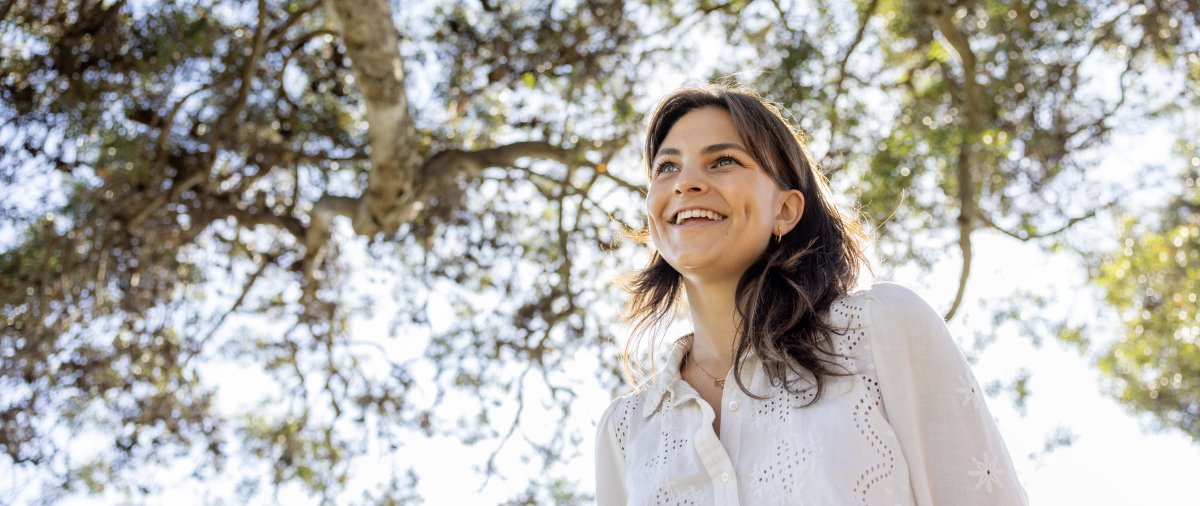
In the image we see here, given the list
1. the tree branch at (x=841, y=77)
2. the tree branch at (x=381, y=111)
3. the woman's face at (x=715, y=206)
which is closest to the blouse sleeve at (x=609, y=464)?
the woman's face at (x=715, y=206)

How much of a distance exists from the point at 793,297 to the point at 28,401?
5.18 m

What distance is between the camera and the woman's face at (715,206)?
218 cm

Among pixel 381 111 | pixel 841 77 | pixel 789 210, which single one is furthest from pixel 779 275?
pixel 841 77

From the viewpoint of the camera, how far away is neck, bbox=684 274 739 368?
2.26m

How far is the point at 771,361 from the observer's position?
204 cm

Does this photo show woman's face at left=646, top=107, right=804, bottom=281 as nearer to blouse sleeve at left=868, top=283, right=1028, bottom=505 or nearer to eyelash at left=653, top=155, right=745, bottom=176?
eyelash at left=653, top=155, right=745, bottom=176

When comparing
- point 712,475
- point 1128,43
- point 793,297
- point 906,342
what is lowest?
point 712,475

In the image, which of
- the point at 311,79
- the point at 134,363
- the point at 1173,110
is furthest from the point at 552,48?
the point at 1173,110

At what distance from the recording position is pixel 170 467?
710 centimetres

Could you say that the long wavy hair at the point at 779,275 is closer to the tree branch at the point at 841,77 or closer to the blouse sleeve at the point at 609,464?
the blouse sleeve at the point at 609,464

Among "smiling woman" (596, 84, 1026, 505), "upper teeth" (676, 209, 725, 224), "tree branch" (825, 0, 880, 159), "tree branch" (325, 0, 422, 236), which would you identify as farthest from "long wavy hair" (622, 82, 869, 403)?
"tree branch" (825, 0, 880, 159)

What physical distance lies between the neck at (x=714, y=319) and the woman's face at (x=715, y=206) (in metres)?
0.03

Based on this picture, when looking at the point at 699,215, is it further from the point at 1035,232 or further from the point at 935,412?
the point at 1035,232

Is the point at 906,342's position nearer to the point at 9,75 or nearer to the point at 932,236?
the point at 932,236
